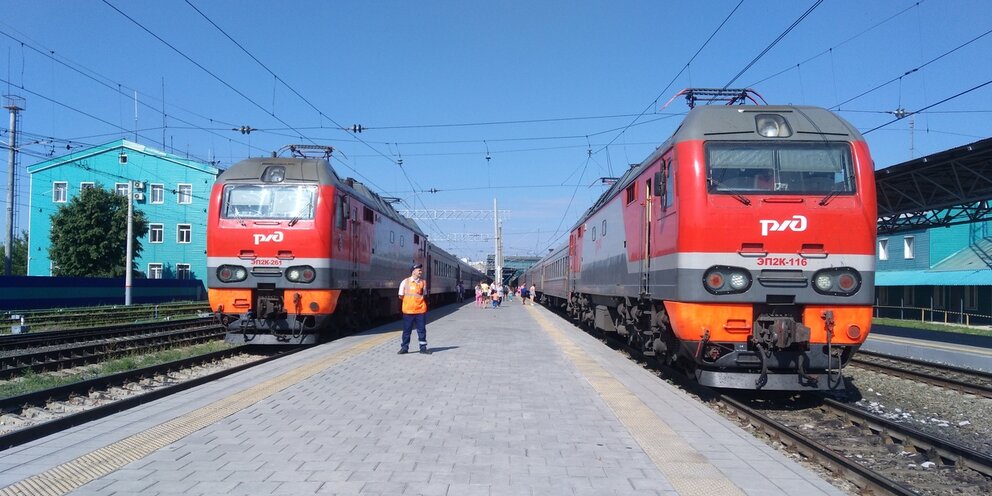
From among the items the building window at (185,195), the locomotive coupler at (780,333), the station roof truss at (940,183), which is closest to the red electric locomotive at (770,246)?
the locomotive coupler at (780,333)

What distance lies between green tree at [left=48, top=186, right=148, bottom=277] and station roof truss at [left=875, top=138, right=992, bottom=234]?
119 feet

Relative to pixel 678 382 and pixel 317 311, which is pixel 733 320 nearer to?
pixel 678 382

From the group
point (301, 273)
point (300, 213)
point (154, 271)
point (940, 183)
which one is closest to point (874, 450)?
point (301, 273)

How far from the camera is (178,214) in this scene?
4503 cm

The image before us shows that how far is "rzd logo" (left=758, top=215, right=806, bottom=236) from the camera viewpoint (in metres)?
8.06

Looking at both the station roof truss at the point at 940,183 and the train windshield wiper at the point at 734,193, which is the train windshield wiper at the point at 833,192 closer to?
the train windshield wiper at the point at 734,193

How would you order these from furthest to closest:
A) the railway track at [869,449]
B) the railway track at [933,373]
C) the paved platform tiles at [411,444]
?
the railway track at [933,373]
the railway track at [869,449]
the paved platform tiles at [411,444]

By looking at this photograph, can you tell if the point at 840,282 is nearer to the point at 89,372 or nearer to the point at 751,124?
the point at 751,124

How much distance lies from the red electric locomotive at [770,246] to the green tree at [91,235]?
37.1m

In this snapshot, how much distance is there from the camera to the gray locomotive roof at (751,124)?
8.45 metres

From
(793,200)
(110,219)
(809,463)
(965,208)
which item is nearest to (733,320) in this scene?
(793,200)

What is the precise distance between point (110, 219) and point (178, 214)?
624cm

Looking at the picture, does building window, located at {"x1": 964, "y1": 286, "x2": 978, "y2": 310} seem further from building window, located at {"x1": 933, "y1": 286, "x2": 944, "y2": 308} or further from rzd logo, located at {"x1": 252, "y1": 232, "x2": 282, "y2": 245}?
rzd logo, located at {"x1": 252, "y1": 232, "x2": 282, "y2": 245}

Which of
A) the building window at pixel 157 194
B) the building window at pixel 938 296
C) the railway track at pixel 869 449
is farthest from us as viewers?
the building window at pixel 157 194
